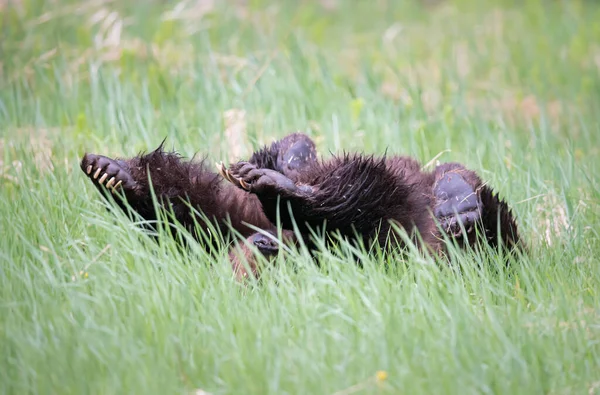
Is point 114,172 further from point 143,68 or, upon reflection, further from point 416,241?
point 143,68

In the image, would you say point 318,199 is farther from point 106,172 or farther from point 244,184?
point 106,172

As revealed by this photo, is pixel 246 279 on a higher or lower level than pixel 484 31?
lower

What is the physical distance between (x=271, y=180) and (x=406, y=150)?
85.6 inches

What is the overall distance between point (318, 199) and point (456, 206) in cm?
62

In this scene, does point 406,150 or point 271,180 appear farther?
point 406,150

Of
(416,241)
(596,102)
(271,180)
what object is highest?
(596,102)

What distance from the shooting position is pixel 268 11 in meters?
9.34

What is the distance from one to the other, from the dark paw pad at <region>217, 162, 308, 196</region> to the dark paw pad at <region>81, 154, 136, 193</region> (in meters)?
0.50

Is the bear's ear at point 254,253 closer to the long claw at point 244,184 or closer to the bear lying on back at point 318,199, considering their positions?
the bear lying on back at point 318,199

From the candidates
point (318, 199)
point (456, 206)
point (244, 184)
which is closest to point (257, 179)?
point (244, 184)

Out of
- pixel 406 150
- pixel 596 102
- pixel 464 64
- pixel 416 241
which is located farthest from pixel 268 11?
pixel 416 241

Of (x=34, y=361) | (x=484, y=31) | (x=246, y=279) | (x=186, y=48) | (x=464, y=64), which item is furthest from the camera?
(x=484, y=31)

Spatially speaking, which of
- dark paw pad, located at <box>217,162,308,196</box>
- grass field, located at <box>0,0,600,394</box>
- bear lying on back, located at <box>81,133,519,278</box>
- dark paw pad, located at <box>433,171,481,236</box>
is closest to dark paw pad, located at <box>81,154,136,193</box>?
bear lying on back, located at <box>81,133,519,278</box>

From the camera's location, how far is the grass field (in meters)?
2.57
